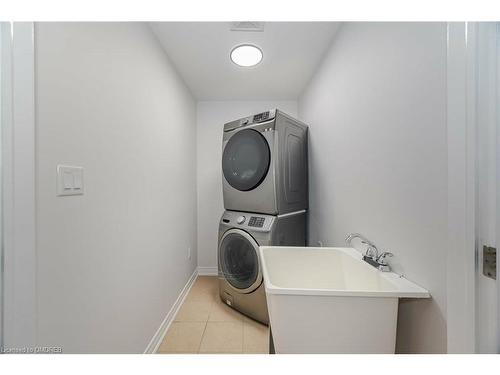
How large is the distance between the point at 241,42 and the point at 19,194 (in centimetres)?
160

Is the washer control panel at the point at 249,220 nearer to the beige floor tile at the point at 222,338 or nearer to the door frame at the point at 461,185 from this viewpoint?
the beige floor tile at the point at 222,338

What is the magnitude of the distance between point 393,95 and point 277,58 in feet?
3.90

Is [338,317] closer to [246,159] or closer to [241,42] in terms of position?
[246,159]

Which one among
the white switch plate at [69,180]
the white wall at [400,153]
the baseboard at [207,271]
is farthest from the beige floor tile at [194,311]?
the white switch plate at [69,180]

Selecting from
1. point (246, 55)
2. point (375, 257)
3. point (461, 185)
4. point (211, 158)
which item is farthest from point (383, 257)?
point (211, 158)

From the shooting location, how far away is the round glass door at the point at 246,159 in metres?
1.66

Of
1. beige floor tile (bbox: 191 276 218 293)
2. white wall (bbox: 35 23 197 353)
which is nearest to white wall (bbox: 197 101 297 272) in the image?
beige floor tile (bbox: 191 276 218 293)

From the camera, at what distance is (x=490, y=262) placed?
1.76 ft

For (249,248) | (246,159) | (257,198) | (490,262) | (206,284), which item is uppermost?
(246,159)

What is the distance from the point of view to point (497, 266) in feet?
1.71

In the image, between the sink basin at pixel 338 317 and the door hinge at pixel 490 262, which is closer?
the door hinge at pixel 490 262

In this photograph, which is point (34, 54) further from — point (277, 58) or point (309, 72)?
point (309, 72)

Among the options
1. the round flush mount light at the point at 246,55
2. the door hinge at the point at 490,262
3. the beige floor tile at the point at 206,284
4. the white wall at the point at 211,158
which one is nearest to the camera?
the door hinge at the point at 490,262
